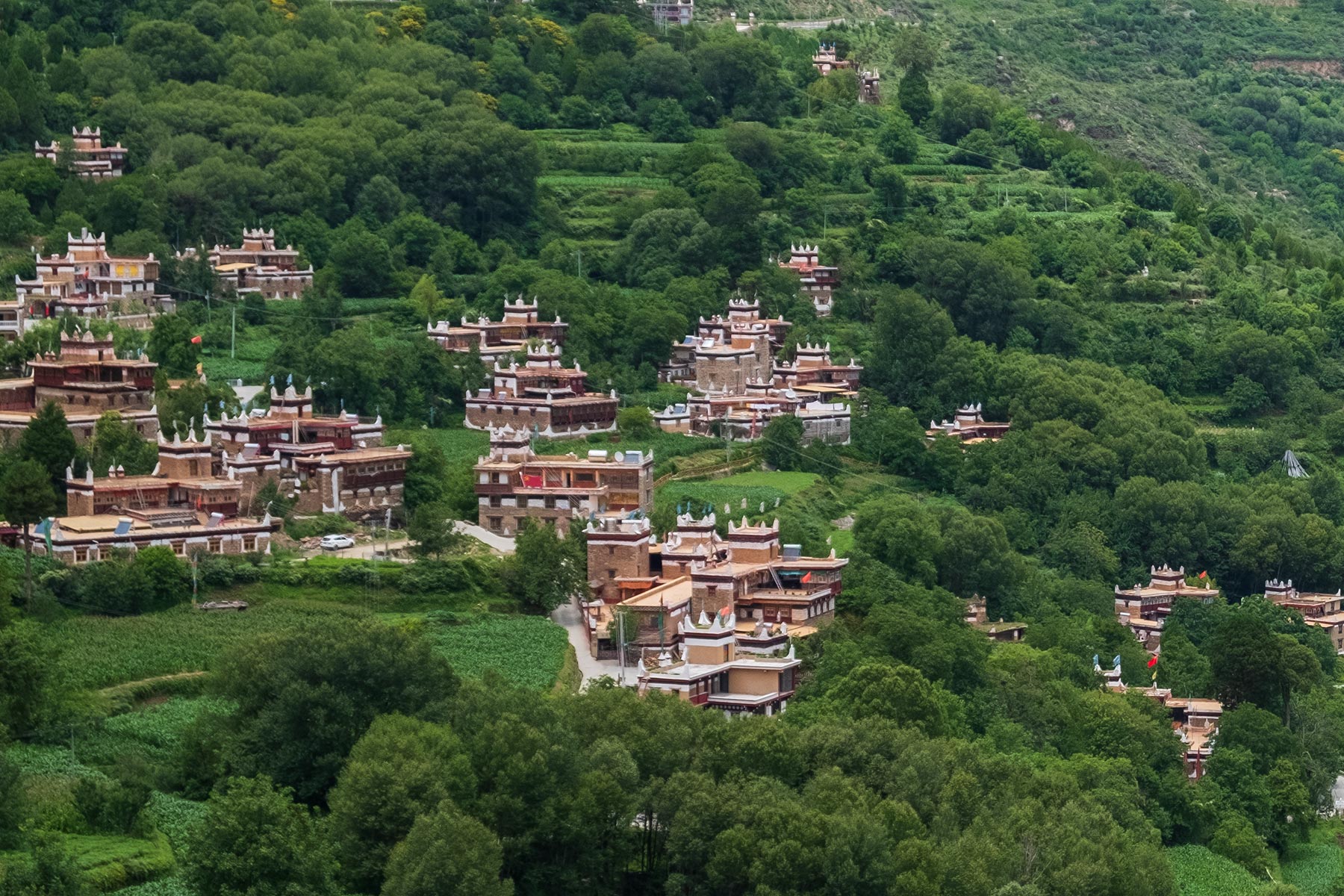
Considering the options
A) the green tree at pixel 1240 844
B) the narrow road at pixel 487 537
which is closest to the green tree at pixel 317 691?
the narrow road at pixel 487 537

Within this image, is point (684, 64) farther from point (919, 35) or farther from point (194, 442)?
point (194, 442)

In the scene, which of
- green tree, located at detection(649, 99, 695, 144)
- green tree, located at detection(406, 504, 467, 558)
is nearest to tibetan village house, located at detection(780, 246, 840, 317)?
green tree, located at detection(649, 99, 695, 144)

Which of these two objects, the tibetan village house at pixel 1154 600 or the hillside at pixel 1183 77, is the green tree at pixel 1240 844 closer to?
the tibetan village house at pixel 1154 600

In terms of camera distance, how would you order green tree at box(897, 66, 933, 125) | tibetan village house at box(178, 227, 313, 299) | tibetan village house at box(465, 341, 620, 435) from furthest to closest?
green tree at box(897, 66, 933, 125), tibetan village house at box(178, 227, 313, 299), tibetan village house at box(465, 341, 620, 435)

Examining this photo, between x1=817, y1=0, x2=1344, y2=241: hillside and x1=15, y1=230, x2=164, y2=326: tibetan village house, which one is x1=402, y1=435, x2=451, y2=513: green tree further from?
x1=817, y1=0, x2=1344, y2=241: hillside

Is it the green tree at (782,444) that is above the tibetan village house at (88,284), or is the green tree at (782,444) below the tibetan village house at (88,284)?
→ below

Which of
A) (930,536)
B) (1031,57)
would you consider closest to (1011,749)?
(930,536)

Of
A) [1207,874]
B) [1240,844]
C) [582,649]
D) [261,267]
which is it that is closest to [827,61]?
[261,267]

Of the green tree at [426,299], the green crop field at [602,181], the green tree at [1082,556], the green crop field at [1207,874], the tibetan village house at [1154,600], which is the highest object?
the green crop field at [602,181]
